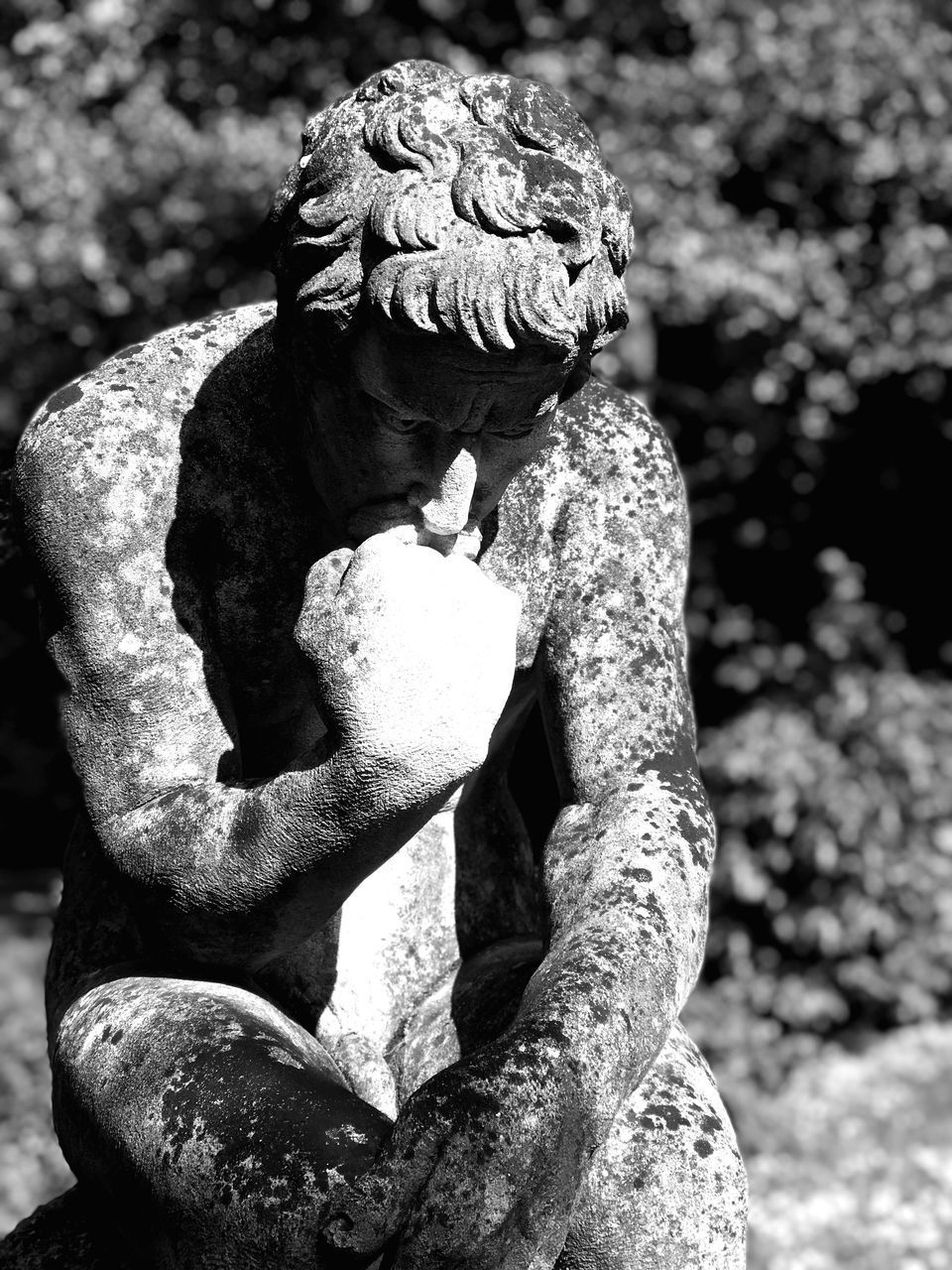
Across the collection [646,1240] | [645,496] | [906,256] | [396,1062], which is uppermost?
[645,496]

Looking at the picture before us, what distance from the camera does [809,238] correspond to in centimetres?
653

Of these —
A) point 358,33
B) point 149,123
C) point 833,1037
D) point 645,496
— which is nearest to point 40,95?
point 149,123

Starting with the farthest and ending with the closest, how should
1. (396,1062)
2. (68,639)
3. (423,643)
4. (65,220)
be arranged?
(65,220), (396,1062), (68,639), (423,643)

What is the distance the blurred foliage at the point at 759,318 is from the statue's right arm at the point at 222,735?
411cm

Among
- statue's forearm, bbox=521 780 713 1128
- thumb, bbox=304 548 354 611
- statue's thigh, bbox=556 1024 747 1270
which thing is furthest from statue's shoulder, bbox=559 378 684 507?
statue's thigh, bbox=556 1024 747 1270

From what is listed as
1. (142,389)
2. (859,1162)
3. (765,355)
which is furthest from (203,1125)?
(765,355)

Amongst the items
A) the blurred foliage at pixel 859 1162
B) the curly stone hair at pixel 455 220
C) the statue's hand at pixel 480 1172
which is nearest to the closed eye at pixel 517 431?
the curly stone hair at pixel 455 220

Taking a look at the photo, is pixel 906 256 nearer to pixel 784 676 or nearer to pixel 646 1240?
pixel 784 676

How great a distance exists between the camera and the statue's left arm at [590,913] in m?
1.60

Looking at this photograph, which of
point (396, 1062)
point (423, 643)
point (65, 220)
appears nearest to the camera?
point (423, 643)

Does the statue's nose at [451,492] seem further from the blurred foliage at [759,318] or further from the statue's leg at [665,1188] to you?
the blurred foliage at [759,318]

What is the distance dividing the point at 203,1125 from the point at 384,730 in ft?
1.40

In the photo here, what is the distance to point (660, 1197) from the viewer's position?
5.89 feet

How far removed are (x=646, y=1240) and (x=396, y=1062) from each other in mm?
524
